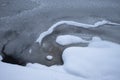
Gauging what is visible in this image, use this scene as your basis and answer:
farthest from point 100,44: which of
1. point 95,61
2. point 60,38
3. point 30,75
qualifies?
point 30,75

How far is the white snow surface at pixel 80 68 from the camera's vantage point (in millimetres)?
2574

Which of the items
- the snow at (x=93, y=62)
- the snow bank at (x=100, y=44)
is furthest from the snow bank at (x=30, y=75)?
the snow bank at (x=100, y=44)

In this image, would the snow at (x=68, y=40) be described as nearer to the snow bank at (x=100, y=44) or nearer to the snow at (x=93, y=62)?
the snow bank at (x=100, y=44)

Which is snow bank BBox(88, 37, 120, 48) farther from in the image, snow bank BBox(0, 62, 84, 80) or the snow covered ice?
snow bank BBox(0, 62, 84, 80)

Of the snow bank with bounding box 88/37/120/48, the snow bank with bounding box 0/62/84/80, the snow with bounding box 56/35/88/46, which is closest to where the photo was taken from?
the snow bank with bounding box 0/62/84/80

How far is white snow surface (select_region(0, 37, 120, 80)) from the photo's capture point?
8.45 feet

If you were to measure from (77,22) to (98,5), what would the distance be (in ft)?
3.62

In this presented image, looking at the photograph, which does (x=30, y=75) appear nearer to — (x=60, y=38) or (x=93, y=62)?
(x=93, y=62)

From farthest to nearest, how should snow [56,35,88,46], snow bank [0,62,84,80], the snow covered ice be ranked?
snow [56,35,88,46] → the snow covered ice → snow bank [0,62,84,80]

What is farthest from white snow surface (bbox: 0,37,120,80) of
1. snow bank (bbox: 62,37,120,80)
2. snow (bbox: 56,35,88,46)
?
snow (bbox: 56,35,88,46)

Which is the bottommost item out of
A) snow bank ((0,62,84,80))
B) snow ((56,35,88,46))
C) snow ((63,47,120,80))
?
snow bank ((0,62,84,80))

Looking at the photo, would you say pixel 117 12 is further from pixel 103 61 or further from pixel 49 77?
pixel 49 77

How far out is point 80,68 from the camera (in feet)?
8.98

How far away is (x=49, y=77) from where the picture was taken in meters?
2.55
